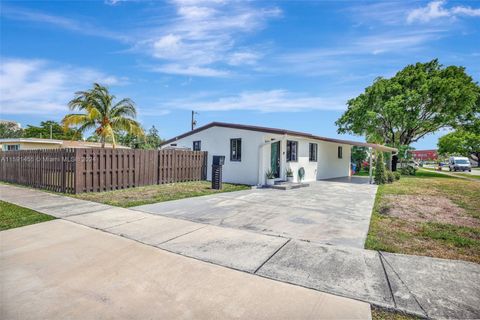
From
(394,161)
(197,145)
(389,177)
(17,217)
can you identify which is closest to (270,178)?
(197,145)

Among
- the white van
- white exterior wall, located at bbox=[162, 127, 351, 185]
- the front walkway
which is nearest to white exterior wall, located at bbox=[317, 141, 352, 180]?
white exterior wall, located at bbox=[162, 127, 351, 185]

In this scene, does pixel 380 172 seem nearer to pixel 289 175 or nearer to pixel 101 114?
pixel 289 175

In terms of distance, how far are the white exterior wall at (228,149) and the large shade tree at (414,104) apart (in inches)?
610

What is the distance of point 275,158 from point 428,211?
709 cm

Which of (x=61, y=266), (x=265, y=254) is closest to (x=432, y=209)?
(x=265, y=254)

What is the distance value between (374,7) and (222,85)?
997cm

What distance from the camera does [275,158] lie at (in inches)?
523

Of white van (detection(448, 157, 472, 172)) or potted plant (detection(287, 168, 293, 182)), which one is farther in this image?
white van (detection(448, 157, 472, 172))

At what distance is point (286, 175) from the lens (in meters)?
13.6

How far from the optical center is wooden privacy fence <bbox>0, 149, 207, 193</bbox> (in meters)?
9.46

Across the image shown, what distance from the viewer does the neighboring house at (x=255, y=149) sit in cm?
1249

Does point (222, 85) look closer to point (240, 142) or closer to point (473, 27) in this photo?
point (240, 142)

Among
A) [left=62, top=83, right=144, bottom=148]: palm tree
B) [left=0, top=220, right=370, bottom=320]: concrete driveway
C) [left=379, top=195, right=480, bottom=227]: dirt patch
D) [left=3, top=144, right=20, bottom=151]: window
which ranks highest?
[left=62, top=83, right=144, bottom=148]: palm tree

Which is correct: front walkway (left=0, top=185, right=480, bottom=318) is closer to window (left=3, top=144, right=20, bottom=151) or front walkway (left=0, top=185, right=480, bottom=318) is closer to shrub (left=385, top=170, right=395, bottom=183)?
shrub (left=385, top=170, right=395, bottom=183)
